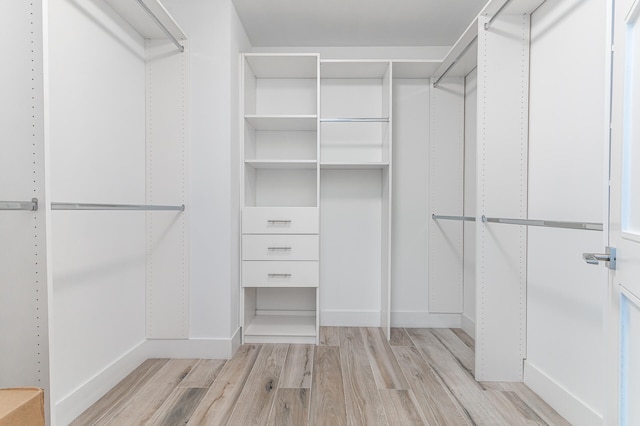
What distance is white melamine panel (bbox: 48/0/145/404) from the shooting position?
1570 mm

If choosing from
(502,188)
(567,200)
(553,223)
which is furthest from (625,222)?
(502,188)

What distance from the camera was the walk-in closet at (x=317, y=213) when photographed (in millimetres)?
1071

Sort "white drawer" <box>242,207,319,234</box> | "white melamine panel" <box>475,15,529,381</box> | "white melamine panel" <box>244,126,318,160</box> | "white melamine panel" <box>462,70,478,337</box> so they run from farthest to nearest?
"white melamine panel" <box>244,126,318,160</box>, "white melamine panel" <box>462,70,478,337</box>, "white drawer" <box>242,207,319,234</box>, "white melamine panel" <box>475,15,529,381</box>

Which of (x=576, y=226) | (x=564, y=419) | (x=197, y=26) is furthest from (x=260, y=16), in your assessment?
(x=564, y=419)

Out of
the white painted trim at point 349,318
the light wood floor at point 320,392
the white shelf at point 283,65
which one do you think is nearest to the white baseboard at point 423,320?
the white painted trim at point 349,318

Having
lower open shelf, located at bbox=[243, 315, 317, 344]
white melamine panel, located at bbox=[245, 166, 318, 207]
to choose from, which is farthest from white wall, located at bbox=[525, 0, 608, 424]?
white melamine panel, located at bbox=[245, 166, 318, 207]

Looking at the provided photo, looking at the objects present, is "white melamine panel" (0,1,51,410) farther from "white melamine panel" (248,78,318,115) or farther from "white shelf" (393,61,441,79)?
"white shelf" (393,61,441,79)

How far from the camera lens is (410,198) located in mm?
3025

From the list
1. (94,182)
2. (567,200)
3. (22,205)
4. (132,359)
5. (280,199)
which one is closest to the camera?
(22,205)

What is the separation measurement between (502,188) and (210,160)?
1.72m

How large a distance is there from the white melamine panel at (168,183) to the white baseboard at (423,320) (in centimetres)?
164

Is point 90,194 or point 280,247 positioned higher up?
point 90,194

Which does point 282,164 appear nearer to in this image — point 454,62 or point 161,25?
point 161,25

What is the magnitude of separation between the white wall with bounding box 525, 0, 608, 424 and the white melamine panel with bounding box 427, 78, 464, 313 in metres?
1.02
